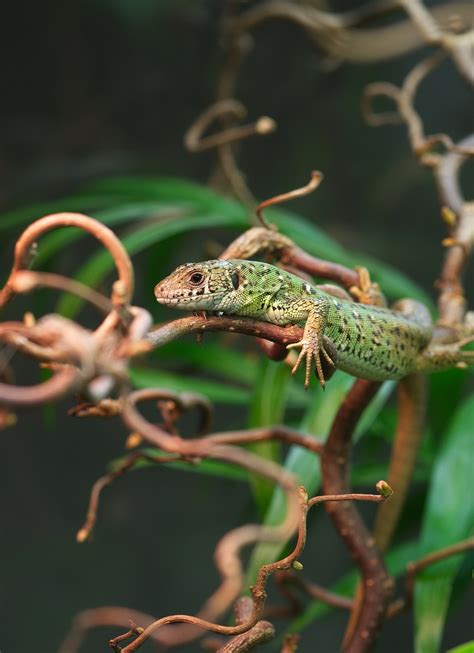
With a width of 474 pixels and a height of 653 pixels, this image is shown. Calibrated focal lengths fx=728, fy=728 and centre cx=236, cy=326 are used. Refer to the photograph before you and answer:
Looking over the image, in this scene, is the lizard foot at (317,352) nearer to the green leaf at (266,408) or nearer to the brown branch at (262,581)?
the brown branch at (262,581)

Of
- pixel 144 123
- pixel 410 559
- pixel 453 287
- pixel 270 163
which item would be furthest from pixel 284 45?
pixel 410 559

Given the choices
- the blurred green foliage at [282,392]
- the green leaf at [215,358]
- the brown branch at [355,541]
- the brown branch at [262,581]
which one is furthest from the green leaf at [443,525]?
the green leaf at [215,358]

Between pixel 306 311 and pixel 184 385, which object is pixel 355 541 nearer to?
pixel 306 311

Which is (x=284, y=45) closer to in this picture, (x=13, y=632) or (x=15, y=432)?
(x=15, y=432)

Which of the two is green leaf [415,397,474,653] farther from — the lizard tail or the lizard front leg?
the lizard front leg

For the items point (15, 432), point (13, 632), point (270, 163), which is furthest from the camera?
point (270, 163)

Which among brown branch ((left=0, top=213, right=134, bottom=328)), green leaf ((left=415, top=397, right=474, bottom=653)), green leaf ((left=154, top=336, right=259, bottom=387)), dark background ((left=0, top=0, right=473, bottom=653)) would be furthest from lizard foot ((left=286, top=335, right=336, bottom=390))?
dark background ((left=0, top=0, right=473, bottom=653))
